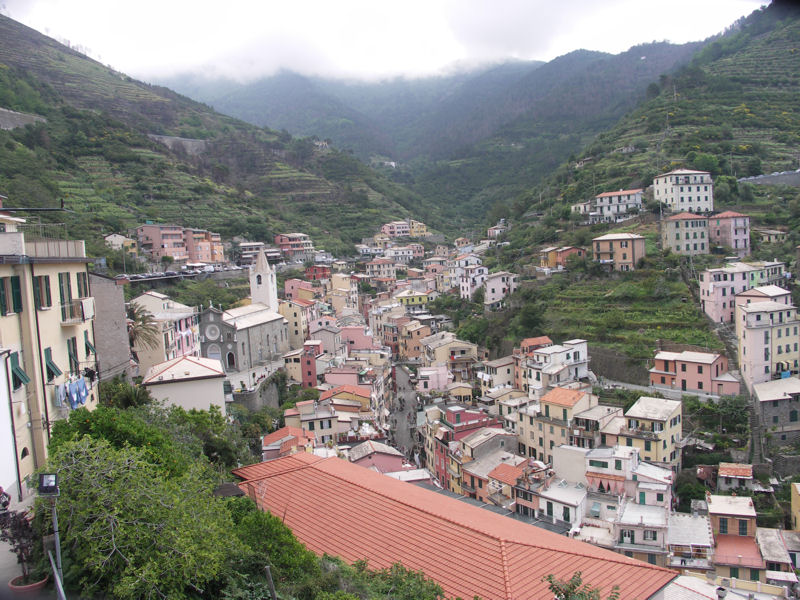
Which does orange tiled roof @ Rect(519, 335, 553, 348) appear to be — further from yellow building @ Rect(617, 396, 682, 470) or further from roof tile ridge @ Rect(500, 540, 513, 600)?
roof tile ridge @ Rect(500, 540, 513, 600)

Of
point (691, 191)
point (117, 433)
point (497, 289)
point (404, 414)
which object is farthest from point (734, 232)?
point (117, 433)

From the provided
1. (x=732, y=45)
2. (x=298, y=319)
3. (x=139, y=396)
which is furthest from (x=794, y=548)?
(x=732, y=45)

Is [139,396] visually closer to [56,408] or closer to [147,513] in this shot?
[56,408]

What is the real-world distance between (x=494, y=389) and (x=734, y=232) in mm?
20075

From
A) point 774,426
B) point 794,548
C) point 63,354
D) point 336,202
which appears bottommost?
point 794,548

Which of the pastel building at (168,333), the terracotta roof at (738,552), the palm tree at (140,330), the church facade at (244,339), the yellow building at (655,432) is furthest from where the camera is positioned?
the church facade at (244,339)

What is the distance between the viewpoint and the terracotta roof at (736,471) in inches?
852

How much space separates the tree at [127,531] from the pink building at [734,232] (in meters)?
39.2

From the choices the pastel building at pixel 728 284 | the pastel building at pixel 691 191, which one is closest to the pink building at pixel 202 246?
the pastel building at pixel 691 191

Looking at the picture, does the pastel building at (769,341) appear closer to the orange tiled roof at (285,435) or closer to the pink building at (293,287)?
the orange tiled roof at (285,435)

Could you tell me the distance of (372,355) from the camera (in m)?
37.1

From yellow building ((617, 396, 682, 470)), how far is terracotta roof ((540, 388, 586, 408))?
2.01 m

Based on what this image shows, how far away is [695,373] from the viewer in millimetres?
27250

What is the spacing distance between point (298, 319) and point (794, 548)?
99.5ft
